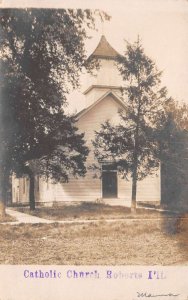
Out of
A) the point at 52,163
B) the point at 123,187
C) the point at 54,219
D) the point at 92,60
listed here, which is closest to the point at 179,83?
the point at 92,60

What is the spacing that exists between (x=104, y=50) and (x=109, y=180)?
116cm

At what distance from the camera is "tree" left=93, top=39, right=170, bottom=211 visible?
144 inches

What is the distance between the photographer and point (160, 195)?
370 centimetres

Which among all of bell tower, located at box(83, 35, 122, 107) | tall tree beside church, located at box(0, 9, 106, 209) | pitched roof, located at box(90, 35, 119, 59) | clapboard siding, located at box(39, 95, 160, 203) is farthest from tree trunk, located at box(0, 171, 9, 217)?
pitched roof, located at box(90, 35, 119, 59)

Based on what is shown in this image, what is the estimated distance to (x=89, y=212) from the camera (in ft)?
12.2

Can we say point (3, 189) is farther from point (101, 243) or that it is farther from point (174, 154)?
point (174, 154)

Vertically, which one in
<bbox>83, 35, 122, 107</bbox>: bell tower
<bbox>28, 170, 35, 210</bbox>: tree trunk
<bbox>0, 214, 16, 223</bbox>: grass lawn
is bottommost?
<bbox>0, 214, 16, 223</bbox>: grass lawn

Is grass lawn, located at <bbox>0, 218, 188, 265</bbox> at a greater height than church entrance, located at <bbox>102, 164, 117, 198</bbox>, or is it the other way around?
church entrance, located at <bbox>102, 164, 117, 198</bbox>

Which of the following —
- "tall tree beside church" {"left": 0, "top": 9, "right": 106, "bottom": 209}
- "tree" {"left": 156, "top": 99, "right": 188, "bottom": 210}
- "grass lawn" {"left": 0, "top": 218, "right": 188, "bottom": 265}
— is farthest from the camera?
"tall tree beside church" {"left": 0, "top": 9, "right": 106, "bottom": 209}

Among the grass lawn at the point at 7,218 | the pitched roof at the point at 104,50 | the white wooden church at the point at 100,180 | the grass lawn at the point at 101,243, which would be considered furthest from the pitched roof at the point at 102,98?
the grass lawn at the point at 7,218

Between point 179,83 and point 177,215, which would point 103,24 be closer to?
point 179,83

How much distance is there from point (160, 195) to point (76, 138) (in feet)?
3.01

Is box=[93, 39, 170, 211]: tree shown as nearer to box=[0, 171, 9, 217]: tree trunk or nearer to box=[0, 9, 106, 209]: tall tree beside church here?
box=[0, 9, 106, 209]: tall tree beside church
